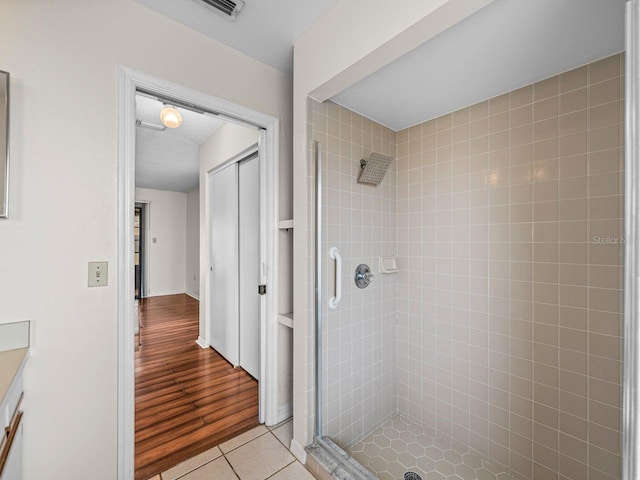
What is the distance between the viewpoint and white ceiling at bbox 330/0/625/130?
1093 millimetres

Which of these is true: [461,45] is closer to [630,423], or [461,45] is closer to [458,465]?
[630,423]

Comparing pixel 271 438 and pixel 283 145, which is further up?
pixel 283 145

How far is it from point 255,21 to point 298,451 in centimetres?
233

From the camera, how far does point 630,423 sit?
0.66 m

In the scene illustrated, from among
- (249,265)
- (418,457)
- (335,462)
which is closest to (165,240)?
(249,265)

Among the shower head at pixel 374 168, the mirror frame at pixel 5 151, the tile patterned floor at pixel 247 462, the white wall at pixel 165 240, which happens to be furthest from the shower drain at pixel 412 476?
the white wall at pixel 165 240

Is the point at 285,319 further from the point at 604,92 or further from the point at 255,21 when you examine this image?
the point at 604,92

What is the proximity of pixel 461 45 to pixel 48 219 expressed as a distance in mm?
1923

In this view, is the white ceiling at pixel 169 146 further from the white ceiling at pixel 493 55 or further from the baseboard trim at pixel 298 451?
the baseboard trim at pixel 298 451

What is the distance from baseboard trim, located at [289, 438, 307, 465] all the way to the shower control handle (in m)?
0.97

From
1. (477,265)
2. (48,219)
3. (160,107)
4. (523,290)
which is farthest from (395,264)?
(160,107)

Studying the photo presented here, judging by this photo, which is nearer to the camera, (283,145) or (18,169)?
(18,169)

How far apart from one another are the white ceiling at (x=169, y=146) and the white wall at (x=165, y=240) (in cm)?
67

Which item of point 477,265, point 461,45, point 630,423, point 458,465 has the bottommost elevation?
point 458,465
